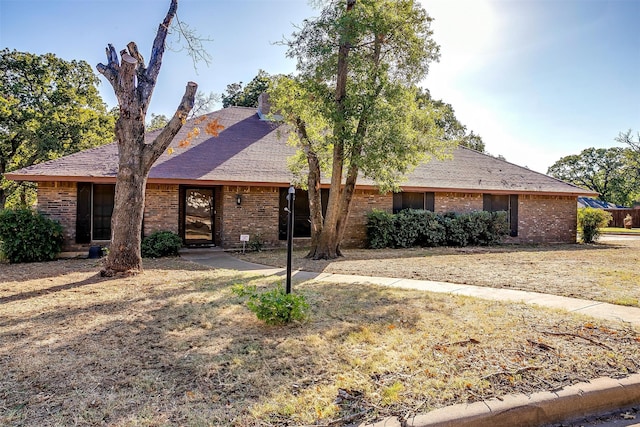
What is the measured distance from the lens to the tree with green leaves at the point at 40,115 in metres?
18.8

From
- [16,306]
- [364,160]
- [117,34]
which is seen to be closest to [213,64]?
[117,34]

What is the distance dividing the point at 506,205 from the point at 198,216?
39.8 ft

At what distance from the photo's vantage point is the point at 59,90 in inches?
803

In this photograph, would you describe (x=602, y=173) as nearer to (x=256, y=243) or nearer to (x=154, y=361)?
(x=256, y=243)

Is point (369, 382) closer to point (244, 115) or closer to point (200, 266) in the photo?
point (200, 266)

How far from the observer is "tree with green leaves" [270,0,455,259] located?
9336mm

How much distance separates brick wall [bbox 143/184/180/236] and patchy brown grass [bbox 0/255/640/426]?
5.94m

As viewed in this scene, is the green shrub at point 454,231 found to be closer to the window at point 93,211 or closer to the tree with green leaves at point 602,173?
the window at point 93,211

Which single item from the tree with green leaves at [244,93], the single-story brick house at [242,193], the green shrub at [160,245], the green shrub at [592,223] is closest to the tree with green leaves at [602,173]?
the green shrub at [592,223]

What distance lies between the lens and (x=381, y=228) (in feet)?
44.0

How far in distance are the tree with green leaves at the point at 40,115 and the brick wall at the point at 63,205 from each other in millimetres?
9800

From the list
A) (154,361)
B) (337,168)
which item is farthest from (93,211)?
(154,361)

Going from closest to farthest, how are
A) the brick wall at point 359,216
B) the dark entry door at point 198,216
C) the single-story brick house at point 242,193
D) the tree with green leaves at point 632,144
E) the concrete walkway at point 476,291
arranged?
the concrete walkway at point 476,291
the single-story brick house at point 242,193
the dark entry door at point 198,216
the brick wall at point 359,216
the tree with green leaves at point 632,144

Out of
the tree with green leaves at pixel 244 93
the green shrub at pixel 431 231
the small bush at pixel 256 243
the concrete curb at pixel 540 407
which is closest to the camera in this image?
the concrete curb at pixel 540 407
